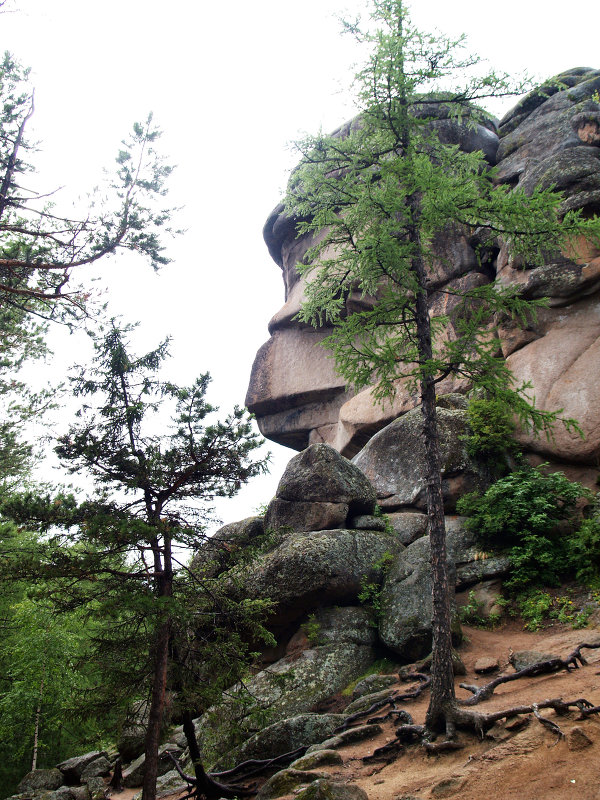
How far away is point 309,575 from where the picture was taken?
501 inches

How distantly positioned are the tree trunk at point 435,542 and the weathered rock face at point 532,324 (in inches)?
51.3

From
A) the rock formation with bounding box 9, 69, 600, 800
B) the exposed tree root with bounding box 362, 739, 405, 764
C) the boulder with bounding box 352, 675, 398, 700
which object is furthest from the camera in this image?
the boulder with bounding box 352, 675, 398, 700

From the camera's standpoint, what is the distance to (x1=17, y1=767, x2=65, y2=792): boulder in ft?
45.1

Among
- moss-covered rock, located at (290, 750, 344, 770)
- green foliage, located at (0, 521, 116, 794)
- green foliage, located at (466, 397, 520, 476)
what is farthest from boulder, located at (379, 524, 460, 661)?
green foliage, located at (0, 521, 116, 794)

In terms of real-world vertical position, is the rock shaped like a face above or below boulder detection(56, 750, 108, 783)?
above

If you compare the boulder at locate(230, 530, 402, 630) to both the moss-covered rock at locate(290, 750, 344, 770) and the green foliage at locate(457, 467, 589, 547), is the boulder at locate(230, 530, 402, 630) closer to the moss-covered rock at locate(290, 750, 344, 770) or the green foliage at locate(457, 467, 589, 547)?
the green foliage at locate(457, 467, 589, 547)

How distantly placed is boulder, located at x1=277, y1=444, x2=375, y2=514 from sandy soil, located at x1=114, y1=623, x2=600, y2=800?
669 cm

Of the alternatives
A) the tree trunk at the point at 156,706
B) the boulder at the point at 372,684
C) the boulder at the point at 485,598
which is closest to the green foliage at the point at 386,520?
the boulder at the point at 485,598

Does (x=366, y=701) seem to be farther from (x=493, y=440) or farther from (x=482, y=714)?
(x=493, y=440)

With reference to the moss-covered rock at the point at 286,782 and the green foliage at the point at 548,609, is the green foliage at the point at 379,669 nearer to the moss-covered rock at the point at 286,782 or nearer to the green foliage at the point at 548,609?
the green foliage at the point at 548,609

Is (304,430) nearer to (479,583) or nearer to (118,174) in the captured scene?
(479,583)

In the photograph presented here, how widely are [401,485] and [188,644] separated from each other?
985 centimetres

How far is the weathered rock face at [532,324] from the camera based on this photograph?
608 inches

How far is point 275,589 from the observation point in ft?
41.9
